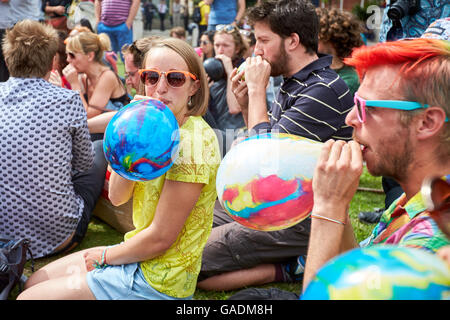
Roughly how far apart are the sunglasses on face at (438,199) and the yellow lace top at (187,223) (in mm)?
1089

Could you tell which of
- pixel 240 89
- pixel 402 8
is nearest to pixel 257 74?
pixel 240 89

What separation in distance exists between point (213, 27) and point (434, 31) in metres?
5.53

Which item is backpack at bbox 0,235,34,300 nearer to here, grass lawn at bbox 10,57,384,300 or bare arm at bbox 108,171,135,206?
grass lawn at bbox 10,57,384,300

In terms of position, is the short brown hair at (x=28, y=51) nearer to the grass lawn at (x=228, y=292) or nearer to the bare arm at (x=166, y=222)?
the grass lawn at (x=228, y=292)

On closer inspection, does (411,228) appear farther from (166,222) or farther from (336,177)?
(166,222)

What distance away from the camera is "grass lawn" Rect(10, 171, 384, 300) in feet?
10.2

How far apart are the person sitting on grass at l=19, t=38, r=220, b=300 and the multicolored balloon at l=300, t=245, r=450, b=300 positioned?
1.12 metres

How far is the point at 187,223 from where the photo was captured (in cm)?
211

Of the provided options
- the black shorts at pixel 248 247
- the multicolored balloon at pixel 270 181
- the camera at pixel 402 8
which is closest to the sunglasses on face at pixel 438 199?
the multicolored balloon at pixel 270 181

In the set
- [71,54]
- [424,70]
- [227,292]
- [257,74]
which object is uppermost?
[424,70]

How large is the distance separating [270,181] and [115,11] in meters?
6.89

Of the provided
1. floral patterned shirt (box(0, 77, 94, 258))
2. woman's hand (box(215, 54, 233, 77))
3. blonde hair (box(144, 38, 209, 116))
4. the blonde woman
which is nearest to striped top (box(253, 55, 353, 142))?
blonde hair (box(144, 38, 209, 116))

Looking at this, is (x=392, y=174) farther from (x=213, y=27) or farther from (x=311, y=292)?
(x=213, y=27)

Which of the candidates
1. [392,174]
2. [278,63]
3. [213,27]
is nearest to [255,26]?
[278,63]
